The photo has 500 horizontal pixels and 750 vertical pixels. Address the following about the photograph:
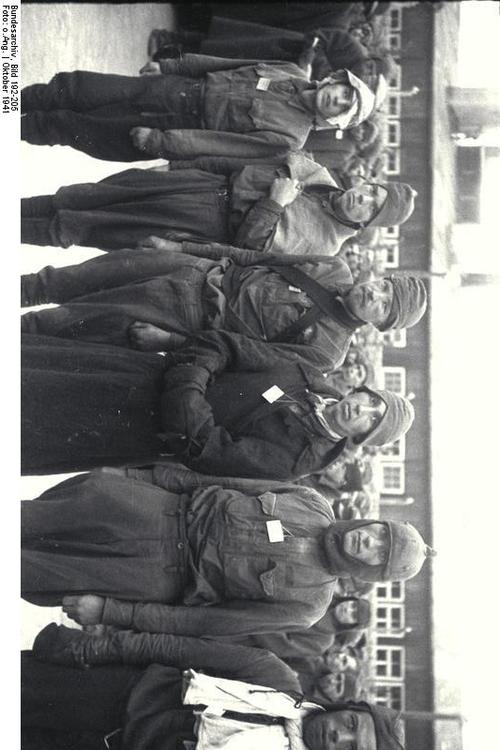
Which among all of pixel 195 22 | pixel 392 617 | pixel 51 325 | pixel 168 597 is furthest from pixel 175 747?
pixel 195 22

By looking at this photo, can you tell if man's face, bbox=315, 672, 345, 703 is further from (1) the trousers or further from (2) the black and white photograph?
(1) the trousers

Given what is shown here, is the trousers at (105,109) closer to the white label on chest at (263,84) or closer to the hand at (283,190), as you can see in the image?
the white label on chest at (263,84)

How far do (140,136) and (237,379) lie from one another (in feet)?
5.10

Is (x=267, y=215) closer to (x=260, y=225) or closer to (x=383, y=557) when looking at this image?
(x=260, y=225)

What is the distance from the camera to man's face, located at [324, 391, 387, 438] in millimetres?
4496

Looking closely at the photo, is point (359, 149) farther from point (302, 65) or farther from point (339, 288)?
point (339, 288)

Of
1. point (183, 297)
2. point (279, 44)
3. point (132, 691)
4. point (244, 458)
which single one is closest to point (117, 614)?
point (132, 691)

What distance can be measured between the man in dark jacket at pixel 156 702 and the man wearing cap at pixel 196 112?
2650 mm

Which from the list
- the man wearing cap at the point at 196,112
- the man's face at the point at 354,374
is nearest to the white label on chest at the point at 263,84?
the man wearing cap at the point at 196,112

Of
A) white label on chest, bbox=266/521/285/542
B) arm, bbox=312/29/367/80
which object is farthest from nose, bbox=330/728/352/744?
arm, bbox=312/29/367/80

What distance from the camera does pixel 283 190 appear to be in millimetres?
5031

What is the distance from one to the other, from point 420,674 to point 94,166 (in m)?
4.52

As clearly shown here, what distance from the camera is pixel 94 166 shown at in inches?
241

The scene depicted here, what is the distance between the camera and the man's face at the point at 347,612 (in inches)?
259
